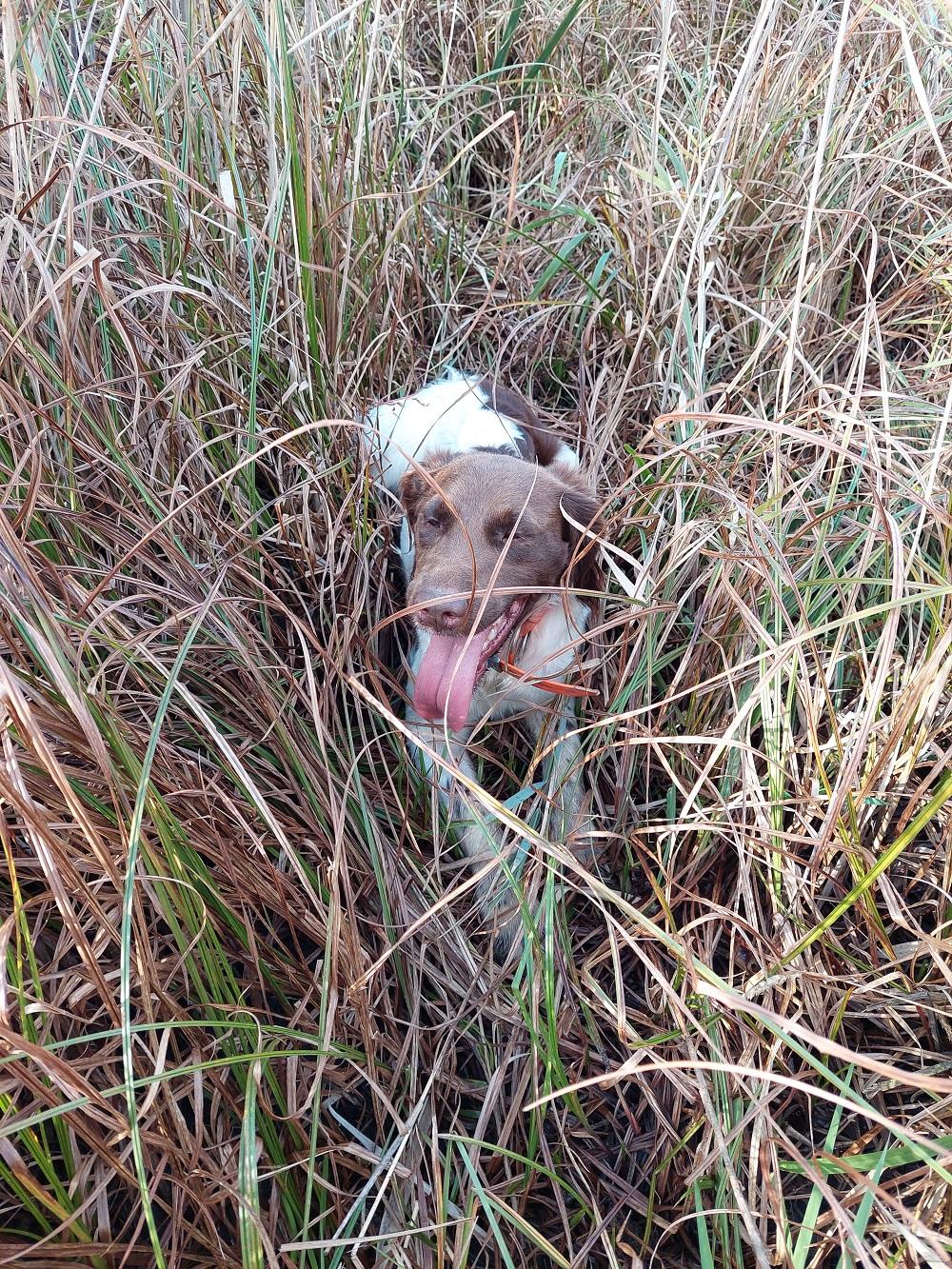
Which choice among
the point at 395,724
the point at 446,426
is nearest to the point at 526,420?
the point at 446,426

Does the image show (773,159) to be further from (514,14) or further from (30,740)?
(30,740)

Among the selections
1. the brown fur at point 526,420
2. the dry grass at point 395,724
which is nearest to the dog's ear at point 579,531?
the dry grass at point 395,724

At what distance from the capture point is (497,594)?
2348 millimetres

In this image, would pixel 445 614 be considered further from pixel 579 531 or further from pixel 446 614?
pixel 579 531

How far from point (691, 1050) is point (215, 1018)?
0.87 meters

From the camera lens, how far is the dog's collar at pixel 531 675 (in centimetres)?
Answer: 233

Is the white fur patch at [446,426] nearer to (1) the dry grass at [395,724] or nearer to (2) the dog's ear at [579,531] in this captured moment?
(1) the dry grass at [395,724]

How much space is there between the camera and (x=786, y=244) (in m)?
3.12

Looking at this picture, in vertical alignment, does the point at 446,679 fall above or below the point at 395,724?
below

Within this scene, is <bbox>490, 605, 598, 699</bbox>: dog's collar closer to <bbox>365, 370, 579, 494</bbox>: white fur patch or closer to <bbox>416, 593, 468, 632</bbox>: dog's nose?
<bbox>416, 593, 468, 632</bbox>: dog's nose

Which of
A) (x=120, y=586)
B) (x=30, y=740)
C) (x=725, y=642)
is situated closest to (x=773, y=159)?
(x=725, y=642)

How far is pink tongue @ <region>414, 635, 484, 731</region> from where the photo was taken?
231 cm

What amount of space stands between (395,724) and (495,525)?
1065 millimetres

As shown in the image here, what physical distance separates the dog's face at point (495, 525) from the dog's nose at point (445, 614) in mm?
73
